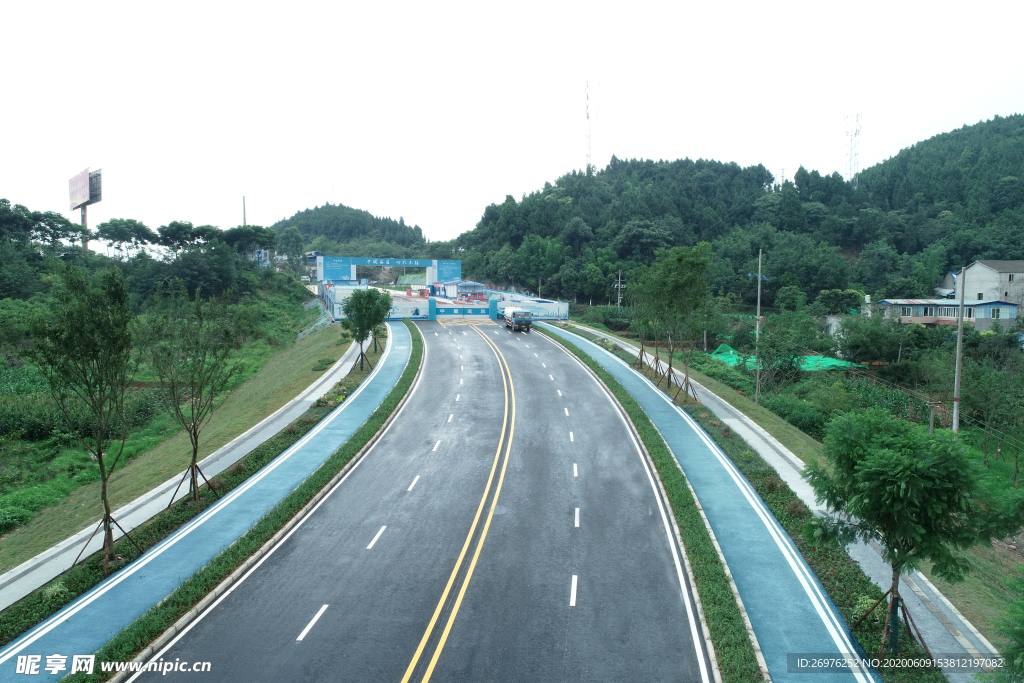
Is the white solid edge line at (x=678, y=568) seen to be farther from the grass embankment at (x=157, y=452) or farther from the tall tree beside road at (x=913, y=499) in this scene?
the grass embankment at (x=157, y=452)

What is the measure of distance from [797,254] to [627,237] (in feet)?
82.5

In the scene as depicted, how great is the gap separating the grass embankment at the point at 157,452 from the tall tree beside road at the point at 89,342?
440 centimetres

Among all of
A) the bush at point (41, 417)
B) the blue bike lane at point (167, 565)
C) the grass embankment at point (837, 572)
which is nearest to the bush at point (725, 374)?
the grass embankment at point (837, 572)

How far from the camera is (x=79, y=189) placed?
82.1m

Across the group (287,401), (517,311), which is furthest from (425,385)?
(517,311)

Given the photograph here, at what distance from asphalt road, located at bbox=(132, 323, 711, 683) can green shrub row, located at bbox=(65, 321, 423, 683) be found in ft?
1.78

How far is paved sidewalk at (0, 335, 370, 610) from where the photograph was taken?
576 inches

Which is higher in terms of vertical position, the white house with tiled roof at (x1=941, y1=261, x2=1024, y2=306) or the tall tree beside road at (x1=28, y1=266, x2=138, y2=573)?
the white house with tiled roof at (x1=941, y1=261, x2=1024, y2=306)

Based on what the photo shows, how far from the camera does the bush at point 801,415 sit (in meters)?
32.2

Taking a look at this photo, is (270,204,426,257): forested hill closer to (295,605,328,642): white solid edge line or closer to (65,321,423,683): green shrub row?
(65,321,423,683): green shrub row

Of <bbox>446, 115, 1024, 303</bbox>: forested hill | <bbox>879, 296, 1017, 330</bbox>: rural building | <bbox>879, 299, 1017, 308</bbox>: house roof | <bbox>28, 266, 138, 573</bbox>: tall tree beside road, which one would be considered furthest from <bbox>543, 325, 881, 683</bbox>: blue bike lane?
<bbox>446, 115, 1024, 303</bbox>: forested hill

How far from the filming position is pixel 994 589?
560 inches

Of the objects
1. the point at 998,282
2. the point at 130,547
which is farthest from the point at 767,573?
the point at 998,282

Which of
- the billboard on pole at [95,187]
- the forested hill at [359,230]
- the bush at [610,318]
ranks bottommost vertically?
the bush at [610,318]
